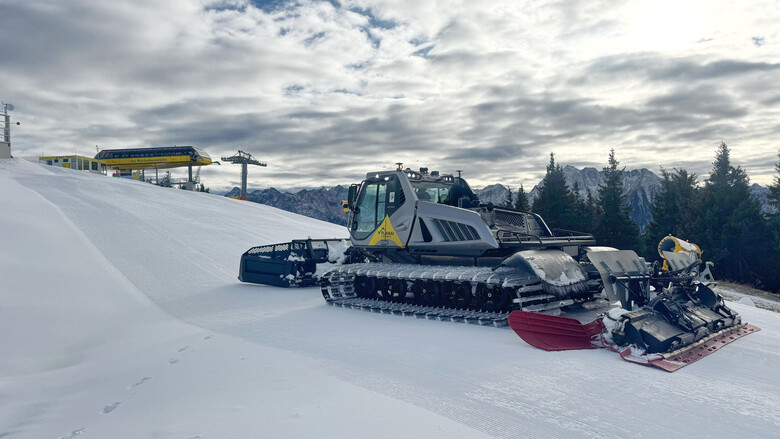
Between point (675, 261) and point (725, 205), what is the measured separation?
36.8 m

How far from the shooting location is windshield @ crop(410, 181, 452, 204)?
34.7 ft

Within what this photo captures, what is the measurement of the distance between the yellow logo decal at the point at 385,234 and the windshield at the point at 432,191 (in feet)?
3.01

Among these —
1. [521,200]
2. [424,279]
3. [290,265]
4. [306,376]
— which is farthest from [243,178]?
[306,376]

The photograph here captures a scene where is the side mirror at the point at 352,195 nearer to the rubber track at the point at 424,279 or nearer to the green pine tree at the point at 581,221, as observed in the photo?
the rubber track at the point at 424,279

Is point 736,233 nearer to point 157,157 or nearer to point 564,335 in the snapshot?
point 564,335

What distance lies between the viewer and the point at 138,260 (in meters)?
15.4

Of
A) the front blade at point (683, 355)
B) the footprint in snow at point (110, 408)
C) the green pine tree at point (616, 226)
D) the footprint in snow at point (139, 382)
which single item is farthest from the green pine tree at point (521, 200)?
the footprint in snow at point (110, 408)

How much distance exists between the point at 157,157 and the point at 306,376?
182 feet

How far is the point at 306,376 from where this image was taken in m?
5.27

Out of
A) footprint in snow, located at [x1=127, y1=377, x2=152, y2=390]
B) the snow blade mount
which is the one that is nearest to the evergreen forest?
the snow blade mount

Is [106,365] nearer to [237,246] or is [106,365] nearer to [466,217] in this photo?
[466,217]

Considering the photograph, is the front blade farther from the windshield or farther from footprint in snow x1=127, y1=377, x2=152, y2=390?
footprint in snow x1=127, y1=377, x2=152, y2=390

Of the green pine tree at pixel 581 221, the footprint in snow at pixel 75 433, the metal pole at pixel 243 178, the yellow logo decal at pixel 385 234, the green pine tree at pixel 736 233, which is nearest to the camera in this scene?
the footprint in snow at pixel 75 433

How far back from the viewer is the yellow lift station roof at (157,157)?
176 feet
